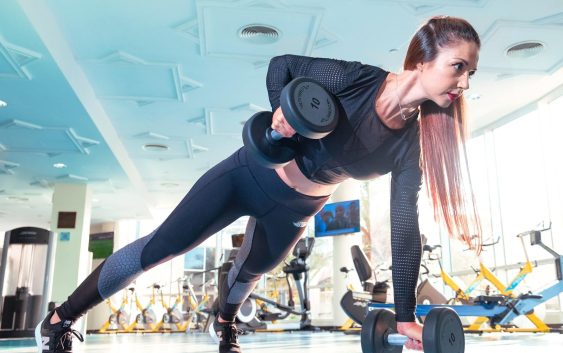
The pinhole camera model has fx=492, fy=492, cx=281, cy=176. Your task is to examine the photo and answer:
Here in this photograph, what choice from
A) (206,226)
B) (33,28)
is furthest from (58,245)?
(206,226)

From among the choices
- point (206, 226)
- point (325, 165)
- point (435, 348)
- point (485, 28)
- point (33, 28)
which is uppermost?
point (485, 28)

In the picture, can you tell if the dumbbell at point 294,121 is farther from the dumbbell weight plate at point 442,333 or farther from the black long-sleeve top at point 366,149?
the dumbbell weight plate at point 442,333

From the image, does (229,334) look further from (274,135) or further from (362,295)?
(362,295)

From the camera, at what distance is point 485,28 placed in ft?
15.1

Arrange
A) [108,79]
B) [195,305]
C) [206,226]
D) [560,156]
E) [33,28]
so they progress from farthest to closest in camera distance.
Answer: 1. [195,305]
2. [560,156]
3. [108,79]
4. [33,28]
5. [206,226]

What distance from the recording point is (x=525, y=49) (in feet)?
16.5

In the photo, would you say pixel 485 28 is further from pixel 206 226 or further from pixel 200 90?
pixel 206 226

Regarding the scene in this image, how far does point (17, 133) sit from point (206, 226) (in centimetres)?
578

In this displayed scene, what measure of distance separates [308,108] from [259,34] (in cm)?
373

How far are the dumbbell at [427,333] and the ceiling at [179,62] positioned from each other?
331 cm

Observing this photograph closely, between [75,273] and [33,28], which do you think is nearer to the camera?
[33,28]

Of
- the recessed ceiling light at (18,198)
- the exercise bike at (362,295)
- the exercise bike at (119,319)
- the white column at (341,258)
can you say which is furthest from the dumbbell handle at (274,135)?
the recessed ceiling light at (18,198)

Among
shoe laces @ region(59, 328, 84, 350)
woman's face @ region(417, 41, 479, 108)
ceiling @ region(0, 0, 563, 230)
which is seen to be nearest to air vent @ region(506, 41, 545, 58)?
ceiling @ region(0, 0, 563, 230)

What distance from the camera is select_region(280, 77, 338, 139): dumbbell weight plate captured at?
1.05 m
